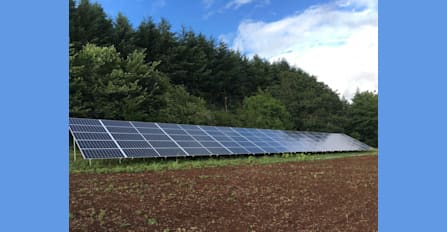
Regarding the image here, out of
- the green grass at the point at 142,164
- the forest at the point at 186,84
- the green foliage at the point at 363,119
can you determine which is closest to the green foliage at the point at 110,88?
the forest at the point at 186,84

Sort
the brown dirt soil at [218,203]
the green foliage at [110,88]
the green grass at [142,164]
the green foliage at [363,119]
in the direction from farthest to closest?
the green foliage at [363,119]
the green foliage at [110,88]
the green grass at [142,164]
the brown dirt soil at [218,203]

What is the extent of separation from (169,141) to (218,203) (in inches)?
269

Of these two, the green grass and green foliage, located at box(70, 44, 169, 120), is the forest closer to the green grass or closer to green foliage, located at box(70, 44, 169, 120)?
green foliage, located at box(70, 44, 169, 120)

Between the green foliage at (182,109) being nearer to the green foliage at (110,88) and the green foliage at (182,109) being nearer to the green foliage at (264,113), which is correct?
the green foliage at (110,88)

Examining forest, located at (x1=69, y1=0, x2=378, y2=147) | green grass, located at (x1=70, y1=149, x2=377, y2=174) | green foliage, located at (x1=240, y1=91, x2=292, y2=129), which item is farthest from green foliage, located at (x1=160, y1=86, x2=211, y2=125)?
green grass, located at (x1=70, y1=149, x2=377, y2=174)

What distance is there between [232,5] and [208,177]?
3.75 meters

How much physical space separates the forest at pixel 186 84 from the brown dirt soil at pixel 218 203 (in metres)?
7.45

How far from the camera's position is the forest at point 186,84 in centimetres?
1491

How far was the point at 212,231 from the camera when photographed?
388 cm

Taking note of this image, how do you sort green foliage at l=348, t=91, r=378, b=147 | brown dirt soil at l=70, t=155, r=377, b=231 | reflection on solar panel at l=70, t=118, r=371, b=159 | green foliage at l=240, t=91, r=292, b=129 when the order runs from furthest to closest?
green foliage at l=240, t=91, r=292, b=129
green foliage at l=348, t=91, r=378, b=147
reflection on solar panel at l=70, t=118, r=371, b=159
brown dirt soil at l=70, t=155, r=377, b=231

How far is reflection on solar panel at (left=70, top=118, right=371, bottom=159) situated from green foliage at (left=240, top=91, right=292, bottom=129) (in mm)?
5457

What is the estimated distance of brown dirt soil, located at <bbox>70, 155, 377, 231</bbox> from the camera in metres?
4.08

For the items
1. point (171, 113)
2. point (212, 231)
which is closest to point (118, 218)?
point (212, 231)

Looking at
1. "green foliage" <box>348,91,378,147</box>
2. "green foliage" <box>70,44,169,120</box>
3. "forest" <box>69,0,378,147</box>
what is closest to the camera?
"green foliage" <box>70,44,169,120</box>
